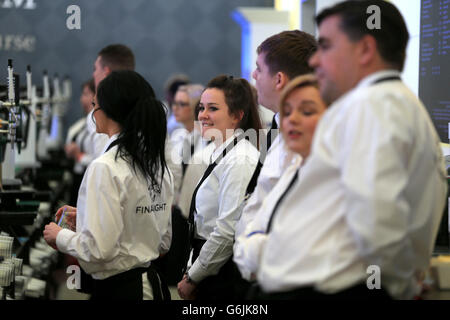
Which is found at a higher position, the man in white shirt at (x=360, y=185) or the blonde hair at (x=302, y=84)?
the blonde hair at (x=302, y=84)

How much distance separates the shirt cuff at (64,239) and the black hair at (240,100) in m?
0.94

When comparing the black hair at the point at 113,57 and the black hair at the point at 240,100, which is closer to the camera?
the black hair at the point at 240,100

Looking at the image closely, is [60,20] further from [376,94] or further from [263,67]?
[376,94]

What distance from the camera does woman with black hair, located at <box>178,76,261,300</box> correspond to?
98.8 inches

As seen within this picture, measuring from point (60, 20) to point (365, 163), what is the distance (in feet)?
29.4

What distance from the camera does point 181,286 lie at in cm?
264

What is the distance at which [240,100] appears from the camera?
2.83 m

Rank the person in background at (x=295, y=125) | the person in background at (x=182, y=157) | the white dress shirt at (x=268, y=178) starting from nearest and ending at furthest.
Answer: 1. the person in background at (x=295, y=125)
2. the white dress shirt at (x=268, y=178)
3. the person in background at (x=182, y=157)

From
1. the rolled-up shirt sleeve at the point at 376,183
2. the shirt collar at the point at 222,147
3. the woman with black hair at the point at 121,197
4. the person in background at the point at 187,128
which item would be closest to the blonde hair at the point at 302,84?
the rolled-up shirt sleeve at the point at 376,183

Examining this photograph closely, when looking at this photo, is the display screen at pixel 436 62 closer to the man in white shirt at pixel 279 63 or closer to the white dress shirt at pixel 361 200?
the man in white shirt at pixel 279 63

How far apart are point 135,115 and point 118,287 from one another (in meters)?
0.66

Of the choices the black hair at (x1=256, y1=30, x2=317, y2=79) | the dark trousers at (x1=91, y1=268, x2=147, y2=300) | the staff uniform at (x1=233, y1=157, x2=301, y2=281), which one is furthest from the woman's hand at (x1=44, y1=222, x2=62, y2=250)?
the black hair at (x1=256, y1=30, x2=317, y2=79)

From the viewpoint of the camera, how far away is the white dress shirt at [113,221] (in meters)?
2.20

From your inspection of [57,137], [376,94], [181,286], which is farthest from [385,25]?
[57,137]
